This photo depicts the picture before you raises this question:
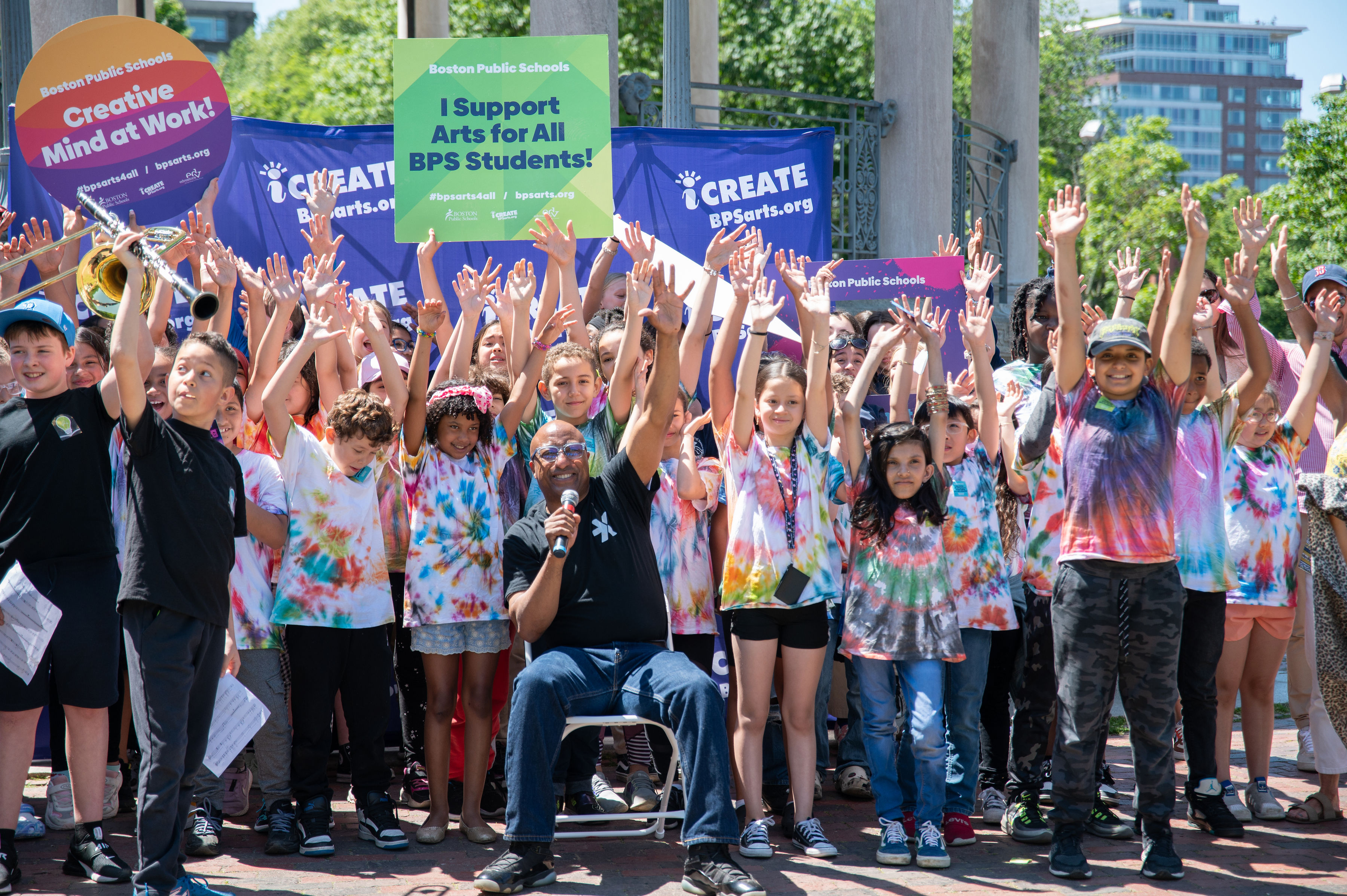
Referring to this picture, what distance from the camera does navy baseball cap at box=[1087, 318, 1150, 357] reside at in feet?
15.3

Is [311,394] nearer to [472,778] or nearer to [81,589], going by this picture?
[81,589]

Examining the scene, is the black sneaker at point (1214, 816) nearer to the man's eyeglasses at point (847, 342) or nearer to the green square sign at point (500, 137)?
the man's eyeglasses at point (847, 342)

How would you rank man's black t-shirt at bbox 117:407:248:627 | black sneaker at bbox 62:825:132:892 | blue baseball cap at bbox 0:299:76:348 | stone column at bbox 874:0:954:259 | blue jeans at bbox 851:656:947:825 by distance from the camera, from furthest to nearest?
stone column at bbox 874:0:954:259
blue jeans at bbox 851:656:947:825
blue baseball cap at bbox 0:299:76:348
black sneaker at bbox 62:825:132:892
man's black t-shirt at bbox 117:407:248:627

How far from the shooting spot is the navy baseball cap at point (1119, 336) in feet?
15.3

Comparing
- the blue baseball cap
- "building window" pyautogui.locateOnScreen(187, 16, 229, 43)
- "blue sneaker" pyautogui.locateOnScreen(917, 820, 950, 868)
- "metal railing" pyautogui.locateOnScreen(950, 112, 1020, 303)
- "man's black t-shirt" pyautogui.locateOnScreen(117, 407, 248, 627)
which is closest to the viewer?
"man's black t-shirt" pyautogui.locateOnScreen(117, 407, 248, 627)

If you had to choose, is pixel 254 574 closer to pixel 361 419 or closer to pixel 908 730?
pixel 361 419

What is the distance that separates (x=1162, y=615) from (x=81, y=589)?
4.12m

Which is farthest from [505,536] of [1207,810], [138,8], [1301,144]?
[1301,144]

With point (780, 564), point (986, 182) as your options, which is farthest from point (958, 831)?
point (986, 182)

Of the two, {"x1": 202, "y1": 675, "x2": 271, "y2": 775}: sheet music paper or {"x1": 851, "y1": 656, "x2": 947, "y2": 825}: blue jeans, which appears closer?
{"x1": 202, "y1": 675, "x2": 271, "y2": 775}: sheet music paper

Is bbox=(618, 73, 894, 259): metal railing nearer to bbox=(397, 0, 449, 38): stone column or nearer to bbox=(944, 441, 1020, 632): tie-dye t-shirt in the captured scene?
bbox=(397, 0, 449, 38): stone column

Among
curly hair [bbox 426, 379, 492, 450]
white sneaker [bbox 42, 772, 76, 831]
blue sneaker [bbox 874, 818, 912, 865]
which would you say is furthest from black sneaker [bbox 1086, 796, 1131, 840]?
white sneaker [bbox 42, 772, 76, 831]

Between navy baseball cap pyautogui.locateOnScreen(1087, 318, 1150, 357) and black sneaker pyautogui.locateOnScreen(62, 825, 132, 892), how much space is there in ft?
13.7

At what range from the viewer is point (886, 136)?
398 inches
